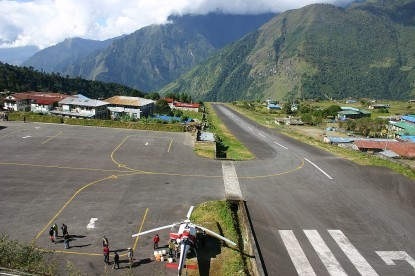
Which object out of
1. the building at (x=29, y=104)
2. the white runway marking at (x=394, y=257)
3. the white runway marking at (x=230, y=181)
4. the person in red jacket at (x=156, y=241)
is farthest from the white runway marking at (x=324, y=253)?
the building at (x=29, y=104)

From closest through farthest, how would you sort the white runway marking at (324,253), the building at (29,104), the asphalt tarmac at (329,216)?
the white runway marking at (324,253), the asphalt tarmac at (329,216), the building at (29,104)

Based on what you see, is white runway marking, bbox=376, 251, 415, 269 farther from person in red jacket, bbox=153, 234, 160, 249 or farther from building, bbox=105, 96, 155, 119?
building, bbox=105, 96, 155, 119

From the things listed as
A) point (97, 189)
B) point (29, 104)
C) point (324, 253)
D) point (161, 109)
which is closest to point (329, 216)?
point (324, 253)

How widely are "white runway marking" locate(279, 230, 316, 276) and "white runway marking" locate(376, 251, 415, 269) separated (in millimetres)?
6767

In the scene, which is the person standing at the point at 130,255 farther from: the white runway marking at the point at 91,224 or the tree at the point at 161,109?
the tree at the point at 161,109

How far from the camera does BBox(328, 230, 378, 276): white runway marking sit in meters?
26.5

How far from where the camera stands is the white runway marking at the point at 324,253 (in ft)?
86.6

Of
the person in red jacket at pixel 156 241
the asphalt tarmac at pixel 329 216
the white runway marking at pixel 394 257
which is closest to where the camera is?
the asphalt tarmac at pixel 329 216

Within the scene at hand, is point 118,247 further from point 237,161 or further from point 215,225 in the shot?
point 237,161

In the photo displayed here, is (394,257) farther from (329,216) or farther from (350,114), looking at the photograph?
(350,114)

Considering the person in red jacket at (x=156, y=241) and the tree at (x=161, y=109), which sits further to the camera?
the tree at (x=161, y=109)

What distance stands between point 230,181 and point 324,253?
61.3ft

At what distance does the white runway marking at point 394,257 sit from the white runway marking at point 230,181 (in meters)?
16.0

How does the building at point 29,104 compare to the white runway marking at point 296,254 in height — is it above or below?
above
